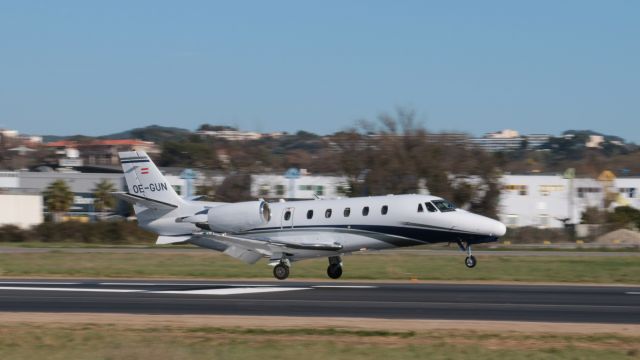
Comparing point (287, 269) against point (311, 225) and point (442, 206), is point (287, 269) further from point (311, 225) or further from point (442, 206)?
point (442, 206)

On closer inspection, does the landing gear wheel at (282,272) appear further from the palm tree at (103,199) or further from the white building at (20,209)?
the palm tree at (103,199)

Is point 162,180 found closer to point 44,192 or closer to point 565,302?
point 565,302

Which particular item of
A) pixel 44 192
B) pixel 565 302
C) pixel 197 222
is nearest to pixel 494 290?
pixel 565 302

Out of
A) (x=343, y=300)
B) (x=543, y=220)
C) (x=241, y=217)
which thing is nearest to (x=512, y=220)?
(x=543, y=220)

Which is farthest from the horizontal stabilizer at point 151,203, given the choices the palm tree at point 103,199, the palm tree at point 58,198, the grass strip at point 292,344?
the palm tree at point 103,199

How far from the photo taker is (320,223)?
28156 millimetres

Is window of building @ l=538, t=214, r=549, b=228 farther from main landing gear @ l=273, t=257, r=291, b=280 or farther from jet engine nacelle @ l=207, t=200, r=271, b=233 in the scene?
main landing gear @ l=273, t=257, r=291, b=280

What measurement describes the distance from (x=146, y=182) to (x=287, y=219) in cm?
530

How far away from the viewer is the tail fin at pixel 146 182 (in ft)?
99.9

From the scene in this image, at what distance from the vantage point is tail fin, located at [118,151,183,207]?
99.9ft

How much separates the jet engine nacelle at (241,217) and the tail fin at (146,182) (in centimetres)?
181

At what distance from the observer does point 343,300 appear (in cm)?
2136

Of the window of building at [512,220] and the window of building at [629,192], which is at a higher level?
the window of building at [629,192]

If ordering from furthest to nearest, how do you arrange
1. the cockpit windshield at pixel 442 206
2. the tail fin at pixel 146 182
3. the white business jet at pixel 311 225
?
the tail fin at pixel 146 182 < the cockpit windshield at pixel 442 206 < the white business jet at pixel 311 225
